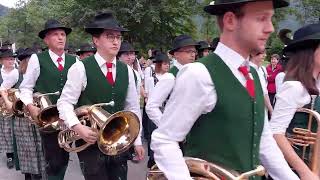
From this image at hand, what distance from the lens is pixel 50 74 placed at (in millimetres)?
5562

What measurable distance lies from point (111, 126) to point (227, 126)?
1.90 m

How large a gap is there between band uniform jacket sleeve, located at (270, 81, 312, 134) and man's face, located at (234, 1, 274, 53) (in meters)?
1.04

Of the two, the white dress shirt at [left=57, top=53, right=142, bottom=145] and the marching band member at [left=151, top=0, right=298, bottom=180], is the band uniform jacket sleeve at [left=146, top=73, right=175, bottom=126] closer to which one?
the white dress shirt at [left=57, top=53, right=142, bottom=145]

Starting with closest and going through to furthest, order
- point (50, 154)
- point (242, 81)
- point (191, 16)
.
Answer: point (242, 81)
point (50, 154)
point (191, 16)

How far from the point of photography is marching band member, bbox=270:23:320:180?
315cm

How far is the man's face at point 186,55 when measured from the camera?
594 centimetres

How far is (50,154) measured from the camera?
529 centimetres

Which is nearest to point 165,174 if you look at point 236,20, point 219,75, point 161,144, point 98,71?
point 161,144

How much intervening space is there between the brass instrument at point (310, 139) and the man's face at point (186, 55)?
2.63 metres

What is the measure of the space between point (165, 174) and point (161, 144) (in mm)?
134

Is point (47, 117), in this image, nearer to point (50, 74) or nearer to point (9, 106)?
point (50, 74)

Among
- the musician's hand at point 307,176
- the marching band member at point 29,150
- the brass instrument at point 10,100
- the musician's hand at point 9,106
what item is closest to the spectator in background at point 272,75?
the marching band member at point 29,150

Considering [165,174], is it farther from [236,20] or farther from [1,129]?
[1,129]

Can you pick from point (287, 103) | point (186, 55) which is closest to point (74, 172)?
point (186, 55)
